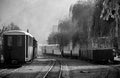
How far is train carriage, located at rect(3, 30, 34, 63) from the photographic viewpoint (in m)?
21.0

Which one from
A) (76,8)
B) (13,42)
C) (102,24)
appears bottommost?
(13,42)

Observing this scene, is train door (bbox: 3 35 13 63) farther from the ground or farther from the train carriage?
the ground

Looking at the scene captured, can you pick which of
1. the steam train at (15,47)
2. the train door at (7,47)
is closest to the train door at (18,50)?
the steam train at (15,47)

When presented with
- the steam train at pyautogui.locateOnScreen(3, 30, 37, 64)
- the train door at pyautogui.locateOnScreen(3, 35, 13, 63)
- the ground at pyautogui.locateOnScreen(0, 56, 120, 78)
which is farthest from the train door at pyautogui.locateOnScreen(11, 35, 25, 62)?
the ground at pyautogui.locateOnScreen(0, 56, 120, 78)

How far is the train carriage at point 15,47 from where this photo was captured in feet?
68.7

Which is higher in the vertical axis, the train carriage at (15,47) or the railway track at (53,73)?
the train carriage at (15,47)

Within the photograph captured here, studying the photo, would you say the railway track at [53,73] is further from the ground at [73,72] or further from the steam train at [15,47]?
the steam train at [15,47]

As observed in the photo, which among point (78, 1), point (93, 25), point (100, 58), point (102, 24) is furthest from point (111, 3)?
point (78, 1)

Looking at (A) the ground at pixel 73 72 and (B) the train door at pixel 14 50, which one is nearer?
(A) the ground at pixel 73 72

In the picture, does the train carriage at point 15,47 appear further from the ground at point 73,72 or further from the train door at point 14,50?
the ground at point 73,72

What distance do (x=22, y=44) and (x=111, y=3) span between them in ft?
43.6

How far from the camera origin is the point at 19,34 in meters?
21.4

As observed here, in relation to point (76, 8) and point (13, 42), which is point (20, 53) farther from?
point (76, 8)

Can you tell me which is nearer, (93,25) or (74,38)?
(93,25)
